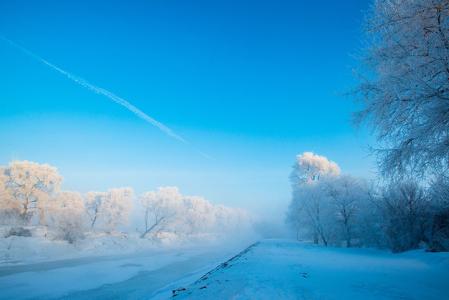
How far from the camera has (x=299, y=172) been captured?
46.0m

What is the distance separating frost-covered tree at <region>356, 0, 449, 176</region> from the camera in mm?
5543

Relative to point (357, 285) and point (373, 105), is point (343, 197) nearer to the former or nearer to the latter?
point (357, 285)

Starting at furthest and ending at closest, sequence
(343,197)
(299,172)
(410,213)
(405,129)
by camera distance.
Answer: (299,172)
(343,197)
(410,213)
(405,129)

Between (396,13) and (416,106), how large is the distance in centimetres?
222

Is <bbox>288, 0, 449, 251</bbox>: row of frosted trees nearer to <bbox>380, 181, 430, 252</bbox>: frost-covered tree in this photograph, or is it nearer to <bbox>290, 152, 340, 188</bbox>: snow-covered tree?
<bbox>380, 181, 430, 252</bbox>: frost-covered tree

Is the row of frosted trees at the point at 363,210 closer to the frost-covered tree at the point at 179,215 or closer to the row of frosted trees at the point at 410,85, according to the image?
the row of frosted trees at the point at 410,85

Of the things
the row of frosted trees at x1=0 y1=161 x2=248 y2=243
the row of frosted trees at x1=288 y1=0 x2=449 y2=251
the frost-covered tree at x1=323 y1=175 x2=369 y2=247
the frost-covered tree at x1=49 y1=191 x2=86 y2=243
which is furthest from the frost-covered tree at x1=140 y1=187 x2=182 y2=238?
the row of frosted trees at x1=288 y1=0 x2=449 y2=251

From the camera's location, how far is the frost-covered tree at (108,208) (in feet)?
189

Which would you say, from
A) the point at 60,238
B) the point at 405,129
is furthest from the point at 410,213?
the point at 60,238

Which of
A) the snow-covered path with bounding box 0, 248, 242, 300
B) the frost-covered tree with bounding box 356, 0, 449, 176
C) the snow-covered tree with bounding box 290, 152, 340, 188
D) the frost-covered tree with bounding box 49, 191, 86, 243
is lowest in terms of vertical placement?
the snow-covered path with bounding box 0, 248, 242, 300

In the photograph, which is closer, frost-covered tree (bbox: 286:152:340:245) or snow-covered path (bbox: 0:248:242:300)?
snow-covered path (bbox: 0:248:242:300)

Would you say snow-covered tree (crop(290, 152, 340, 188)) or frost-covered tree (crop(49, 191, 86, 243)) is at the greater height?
snow-covered tree (crop(290, 152, 340, 188))

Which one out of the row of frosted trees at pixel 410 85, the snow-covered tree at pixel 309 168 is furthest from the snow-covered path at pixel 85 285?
the snow-covered tree at pixel 309 168

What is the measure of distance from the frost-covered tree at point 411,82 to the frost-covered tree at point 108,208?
199 ft
